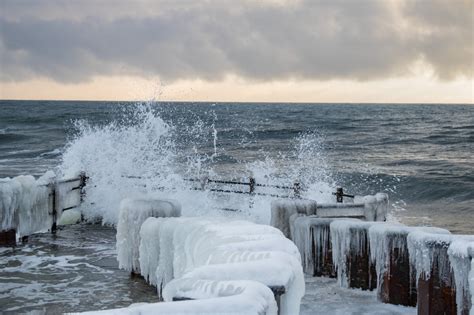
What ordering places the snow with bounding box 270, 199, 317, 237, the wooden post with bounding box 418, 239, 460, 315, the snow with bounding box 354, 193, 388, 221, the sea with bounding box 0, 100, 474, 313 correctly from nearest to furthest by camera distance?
the wooden post with bounding box 418, 239, 460, 315 → the sea with bounding box 0, 100, 474, 313 → the snow with bounding box 270, 199, 317, 237 → the snow with bounding box 354, 193, 388, 221

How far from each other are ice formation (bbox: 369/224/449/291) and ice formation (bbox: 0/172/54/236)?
24.2ft

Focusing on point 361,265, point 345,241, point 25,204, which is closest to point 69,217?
point 25,204

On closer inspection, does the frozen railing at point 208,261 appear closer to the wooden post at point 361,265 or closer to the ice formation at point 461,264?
the ice formation at point 461,264

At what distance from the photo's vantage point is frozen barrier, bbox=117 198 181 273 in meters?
9.27

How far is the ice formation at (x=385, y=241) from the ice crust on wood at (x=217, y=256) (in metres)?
2.18

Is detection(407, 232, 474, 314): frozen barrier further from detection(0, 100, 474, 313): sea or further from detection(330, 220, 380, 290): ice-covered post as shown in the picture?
detection(0, 100, 474, 313): sea

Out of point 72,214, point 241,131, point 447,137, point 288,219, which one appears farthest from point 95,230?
point 241,131

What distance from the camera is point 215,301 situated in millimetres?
3582

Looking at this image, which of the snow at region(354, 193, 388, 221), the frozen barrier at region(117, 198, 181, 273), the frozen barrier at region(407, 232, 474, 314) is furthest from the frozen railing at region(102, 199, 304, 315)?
the snow at region(354, 193, 388, 221)

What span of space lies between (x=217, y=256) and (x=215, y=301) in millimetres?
1661

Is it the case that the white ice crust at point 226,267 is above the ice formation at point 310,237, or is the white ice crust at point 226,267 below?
above

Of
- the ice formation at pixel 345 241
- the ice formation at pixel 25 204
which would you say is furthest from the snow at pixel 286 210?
the ice formation at pixel 25 204

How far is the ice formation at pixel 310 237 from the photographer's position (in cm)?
923

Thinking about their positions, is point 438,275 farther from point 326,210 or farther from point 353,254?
point 326,210
